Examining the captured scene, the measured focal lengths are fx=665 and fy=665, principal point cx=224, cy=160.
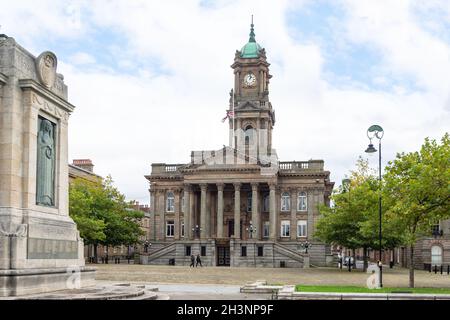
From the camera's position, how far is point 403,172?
34.7 meters

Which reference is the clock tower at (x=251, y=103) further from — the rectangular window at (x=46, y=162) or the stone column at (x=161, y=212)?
the rectangular window at (x=46, y=162)

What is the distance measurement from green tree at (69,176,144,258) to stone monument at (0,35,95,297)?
153 feet

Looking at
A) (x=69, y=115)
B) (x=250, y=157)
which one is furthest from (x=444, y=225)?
(x=69, y=115)

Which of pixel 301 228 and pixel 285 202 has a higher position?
pixel 285 202

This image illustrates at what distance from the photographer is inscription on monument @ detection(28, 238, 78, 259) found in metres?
19.2

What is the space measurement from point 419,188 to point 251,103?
7442 centimetres

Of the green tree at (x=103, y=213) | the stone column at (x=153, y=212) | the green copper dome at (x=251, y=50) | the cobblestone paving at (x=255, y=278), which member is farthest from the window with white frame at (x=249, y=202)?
the cobblestone paving at (x=255, y=278)

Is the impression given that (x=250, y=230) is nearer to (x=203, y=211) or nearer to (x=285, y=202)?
(x=285, y=202)

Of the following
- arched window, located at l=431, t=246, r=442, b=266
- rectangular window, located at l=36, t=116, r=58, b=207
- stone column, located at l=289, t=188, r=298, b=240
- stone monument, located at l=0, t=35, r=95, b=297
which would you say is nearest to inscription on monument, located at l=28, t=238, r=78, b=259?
stone monument, located at l=0, t=35, r=95, b=297

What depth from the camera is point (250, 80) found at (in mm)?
106938

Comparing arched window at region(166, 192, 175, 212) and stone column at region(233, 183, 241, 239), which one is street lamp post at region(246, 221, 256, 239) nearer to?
stone column at region(233, 183, 241, 239)

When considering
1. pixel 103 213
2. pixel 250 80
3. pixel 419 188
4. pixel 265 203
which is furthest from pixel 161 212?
pixel 419 188
